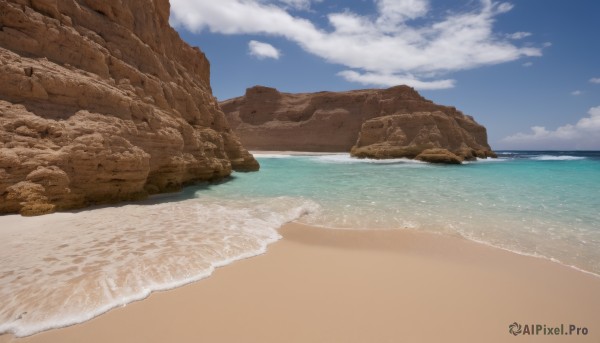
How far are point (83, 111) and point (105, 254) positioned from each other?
4930mm

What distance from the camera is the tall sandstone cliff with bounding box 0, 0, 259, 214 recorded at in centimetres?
593

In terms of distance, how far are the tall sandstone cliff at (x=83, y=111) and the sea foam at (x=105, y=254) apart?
0.81 metres

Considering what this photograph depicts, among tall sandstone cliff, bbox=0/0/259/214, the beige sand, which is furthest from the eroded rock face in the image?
the beige sand

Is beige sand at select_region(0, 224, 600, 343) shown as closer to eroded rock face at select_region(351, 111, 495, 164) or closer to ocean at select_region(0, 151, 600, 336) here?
ocean at select_region(0, 151, 600, 336)

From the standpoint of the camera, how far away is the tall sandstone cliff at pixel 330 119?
4577 cm

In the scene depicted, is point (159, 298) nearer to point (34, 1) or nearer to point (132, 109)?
point (132, 109)

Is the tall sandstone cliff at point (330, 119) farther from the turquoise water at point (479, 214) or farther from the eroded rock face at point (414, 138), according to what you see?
the turquoise water at point (479, 214)

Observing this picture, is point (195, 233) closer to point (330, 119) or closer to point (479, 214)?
point (479, 214)

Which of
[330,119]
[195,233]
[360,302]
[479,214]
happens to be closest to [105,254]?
[195,233]

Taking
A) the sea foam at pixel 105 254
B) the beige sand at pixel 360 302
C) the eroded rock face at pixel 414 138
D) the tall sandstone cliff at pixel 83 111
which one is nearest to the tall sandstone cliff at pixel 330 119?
the eroded rock face at pixel 414 138

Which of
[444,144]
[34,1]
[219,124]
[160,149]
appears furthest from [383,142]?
[34,1]

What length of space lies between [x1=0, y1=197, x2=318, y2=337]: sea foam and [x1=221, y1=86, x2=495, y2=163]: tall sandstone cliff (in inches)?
1424

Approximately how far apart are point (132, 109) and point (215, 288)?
7.23 m

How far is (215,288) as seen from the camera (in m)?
3.34
